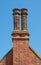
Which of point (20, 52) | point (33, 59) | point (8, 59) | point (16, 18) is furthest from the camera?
point (16, 18)

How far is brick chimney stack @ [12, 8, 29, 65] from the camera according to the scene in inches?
603

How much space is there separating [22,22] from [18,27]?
516 millimetres

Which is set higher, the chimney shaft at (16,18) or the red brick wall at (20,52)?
the chimney shaft at (16,18)

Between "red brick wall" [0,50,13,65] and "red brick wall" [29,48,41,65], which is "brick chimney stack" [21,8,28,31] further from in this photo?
"red brick wall" [0,50,13,65]

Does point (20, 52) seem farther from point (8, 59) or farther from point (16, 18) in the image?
point (16, 18)

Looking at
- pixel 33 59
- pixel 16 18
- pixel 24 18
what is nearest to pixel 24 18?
pixel 24 18

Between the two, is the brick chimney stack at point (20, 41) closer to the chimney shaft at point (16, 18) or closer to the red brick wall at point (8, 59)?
the chimney shaft at point (16, 18)

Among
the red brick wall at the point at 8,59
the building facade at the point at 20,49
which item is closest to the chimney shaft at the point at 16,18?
the building facade at the point at 20,49

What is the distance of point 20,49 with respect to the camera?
51.1 ft

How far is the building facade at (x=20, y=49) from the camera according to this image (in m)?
15.4

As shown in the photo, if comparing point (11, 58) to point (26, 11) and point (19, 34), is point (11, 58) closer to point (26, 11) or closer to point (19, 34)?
point (19, 34)

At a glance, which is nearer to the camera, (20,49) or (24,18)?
(20,49)

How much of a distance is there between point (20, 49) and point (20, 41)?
25.9 inches

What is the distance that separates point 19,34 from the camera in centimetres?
1591
